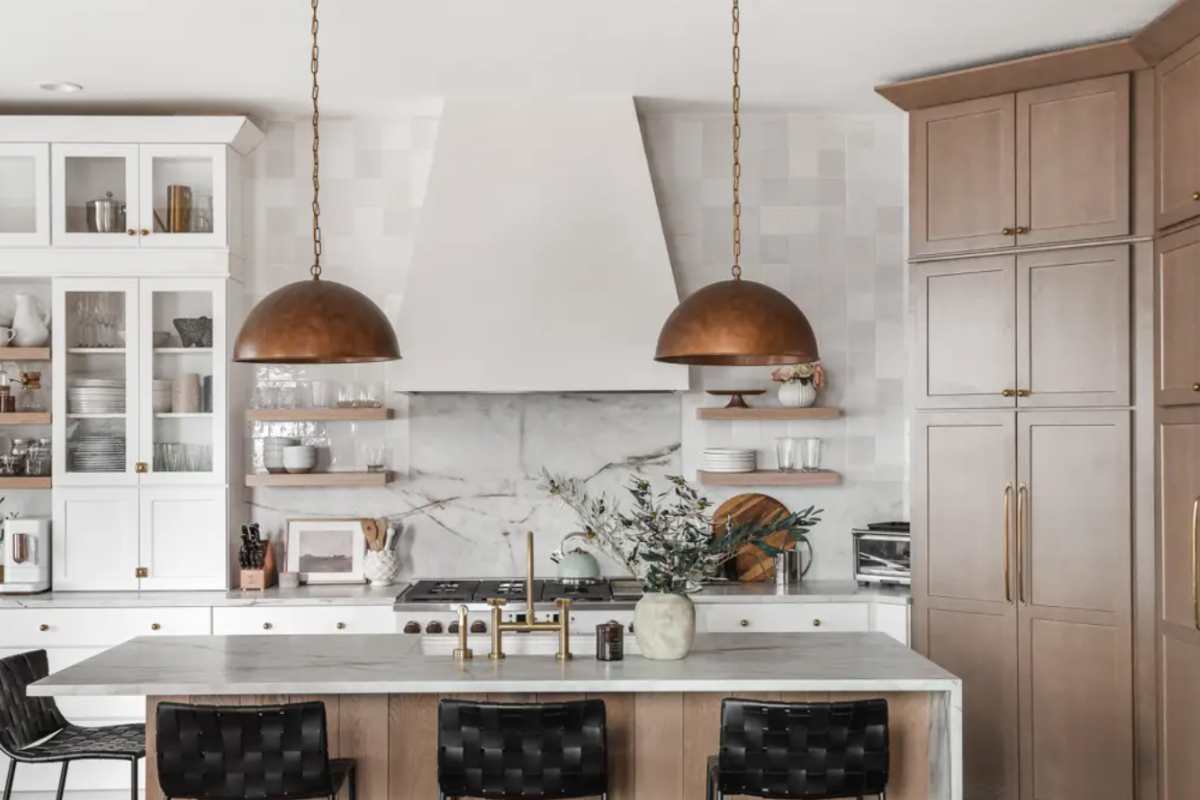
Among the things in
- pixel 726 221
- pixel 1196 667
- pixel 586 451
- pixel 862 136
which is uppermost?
pixel 862 136

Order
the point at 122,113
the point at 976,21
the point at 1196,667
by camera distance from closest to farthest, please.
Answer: the point at 1196,667
the point at 976,21
the point at 122,113

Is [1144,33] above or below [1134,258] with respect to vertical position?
above

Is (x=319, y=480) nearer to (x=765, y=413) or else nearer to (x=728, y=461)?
(x=728, y=461)

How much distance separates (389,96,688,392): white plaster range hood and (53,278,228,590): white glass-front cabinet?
35.9 inches

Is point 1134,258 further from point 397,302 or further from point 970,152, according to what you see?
point 397,302

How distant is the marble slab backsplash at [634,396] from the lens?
5.01 m

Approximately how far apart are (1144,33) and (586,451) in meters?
2.72

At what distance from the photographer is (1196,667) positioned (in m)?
3.52

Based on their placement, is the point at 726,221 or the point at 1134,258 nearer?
the point at 1134,258

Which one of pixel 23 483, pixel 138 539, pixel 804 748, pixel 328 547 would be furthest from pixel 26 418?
pixel 804 748

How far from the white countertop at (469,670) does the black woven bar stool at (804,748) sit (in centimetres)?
13

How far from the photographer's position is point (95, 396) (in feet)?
15.3

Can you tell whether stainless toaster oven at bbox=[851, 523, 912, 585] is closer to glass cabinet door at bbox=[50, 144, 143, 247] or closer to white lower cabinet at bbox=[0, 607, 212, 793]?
white lower cabinet at bbox=[0, 607, 212, 793]

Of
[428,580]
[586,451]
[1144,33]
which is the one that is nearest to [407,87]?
[586,451]
